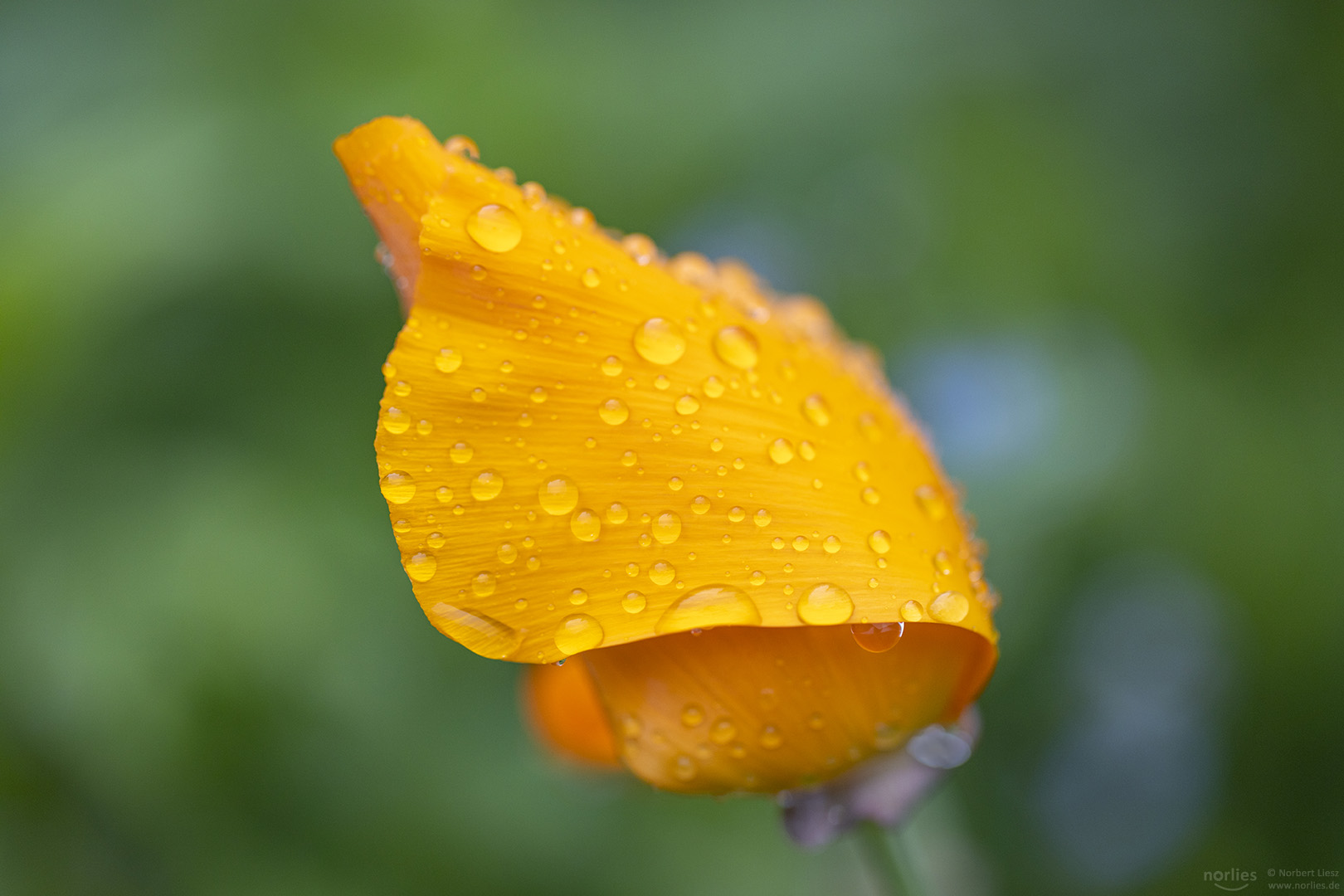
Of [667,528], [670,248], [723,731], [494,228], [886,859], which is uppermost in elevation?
[670,248]

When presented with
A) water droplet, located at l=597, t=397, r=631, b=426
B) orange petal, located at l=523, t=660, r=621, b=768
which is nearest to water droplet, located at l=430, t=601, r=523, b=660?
water droplet, located at l=597, t=397, r=631, b=426

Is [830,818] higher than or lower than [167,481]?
lower

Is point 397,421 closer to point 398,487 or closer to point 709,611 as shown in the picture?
point 398,487

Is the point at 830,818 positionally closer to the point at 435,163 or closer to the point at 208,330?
the point at 435,163

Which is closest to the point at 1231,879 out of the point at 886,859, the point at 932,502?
the point at 886,859

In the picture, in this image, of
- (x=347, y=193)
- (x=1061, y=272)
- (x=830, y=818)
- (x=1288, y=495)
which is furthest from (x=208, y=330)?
(x=1288, y=495)

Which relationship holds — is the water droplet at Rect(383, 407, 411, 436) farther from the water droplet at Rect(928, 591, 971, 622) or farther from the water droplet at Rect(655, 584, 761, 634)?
the water droplet at Rect(928, 591, 971, 622)
